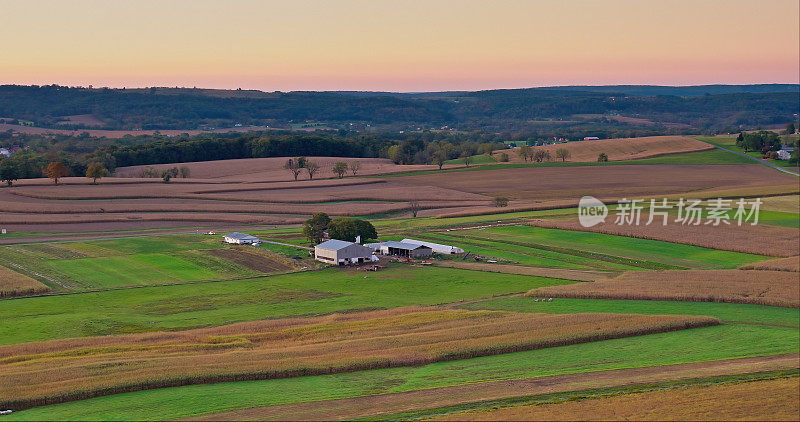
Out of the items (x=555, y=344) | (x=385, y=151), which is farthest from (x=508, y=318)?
(x=385, y=151)

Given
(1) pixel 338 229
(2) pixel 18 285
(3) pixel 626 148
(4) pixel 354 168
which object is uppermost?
(3) pixel 626 148

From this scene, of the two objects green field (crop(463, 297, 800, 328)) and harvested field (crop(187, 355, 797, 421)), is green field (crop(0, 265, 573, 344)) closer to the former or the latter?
green field (crop(463, 297, 800, 328))

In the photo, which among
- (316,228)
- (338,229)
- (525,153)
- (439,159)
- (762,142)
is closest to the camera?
(338,229)

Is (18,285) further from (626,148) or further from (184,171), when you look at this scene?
(626,148)

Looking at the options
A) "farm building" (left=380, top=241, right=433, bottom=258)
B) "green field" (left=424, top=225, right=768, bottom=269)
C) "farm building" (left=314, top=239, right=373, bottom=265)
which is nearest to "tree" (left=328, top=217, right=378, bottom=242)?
"farm building" (left=380, top=241, right=433, bottom=258)

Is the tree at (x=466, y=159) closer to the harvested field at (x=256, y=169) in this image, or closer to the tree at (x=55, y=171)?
the harvested field at (x=256, y=169)

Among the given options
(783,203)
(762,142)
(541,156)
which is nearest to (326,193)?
(541,156)
